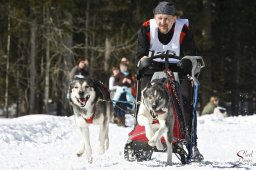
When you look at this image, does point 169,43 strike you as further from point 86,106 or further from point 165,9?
point 86,106

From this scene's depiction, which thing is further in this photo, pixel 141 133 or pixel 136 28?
pixel 136 28

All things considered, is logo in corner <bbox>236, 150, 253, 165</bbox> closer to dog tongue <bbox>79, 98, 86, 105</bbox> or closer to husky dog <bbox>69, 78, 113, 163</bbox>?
husky dog <bbox>69, 78, 113, 163</bbox>

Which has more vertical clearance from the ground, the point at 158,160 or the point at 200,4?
the point at 200,4

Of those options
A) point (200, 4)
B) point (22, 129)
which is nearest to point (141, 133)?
point (22, 129)

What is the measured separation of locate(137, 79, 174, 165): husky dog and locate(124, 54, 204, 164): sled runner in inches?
3.7

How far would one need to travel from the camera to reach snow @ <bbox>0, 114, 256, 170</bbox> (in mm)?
6222

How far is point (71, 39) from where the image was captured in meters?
21.5

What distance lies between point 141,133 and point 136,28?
56.7ft

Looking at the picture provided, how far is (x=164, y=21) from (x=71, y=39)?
1547 cm

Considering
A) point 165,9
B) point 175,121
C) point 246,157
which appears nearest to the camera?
point 175,121

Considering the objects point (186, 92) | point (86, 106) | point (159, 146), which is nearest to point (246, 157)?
point (186, 92)

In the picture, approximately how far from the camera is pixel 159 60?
6.43 m

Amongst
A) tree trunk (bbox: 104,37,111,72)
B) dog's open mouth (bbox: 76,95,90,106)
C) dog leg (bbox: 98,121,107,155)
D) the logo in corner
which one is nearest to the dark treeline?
tree trunk (bbox: 104,37,111,72)

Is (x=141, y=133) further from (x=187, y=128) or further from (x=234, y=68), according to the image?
(x=234, y=68)
